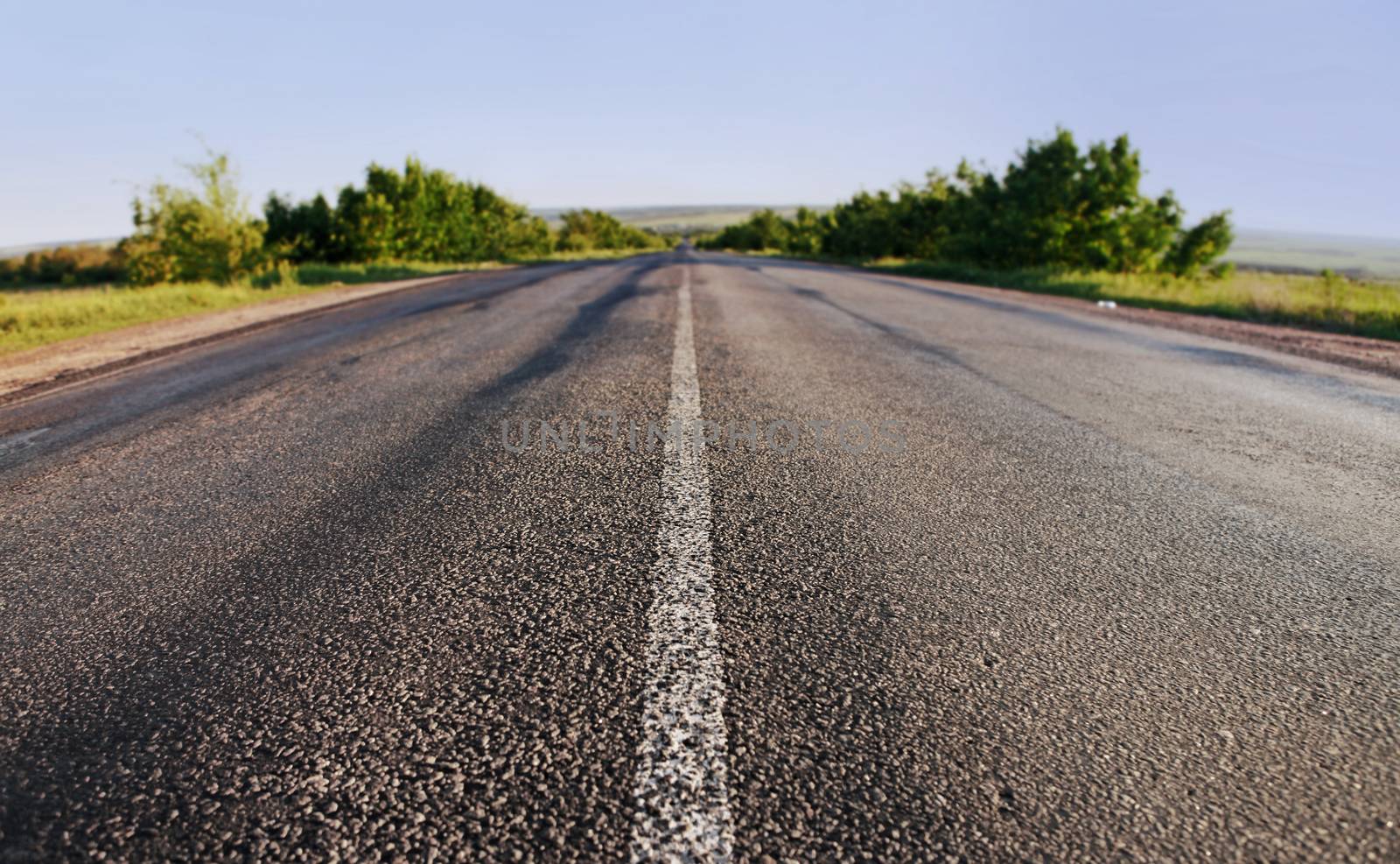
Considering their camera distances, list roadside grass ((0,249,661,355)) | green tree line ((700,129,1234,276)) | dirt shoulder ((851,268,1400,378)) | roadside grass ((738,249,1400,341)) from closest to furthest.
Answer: dirt shoulder ((851,268,1400,378)) → roadside grass ((0,249,661,355)) → roadside grass ((738,249,1400,341)) → green tree line ((700,129,1234,276))

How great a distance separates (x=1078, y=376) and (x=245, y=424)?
5762 mm

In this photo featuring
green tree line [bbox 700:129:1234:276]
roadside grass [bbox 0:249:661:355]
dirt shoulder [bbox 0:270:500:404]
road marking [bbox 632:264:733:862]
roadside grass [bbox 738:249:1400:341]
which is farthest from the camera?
green tree line [bbox 700:129:1234:276]

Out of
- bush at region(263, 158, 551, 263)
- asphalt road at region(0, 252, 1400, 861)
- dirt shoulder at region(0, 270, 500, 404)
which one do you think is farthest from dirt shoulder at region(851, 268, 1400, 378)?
bush at region(263, 158, 551, 263)

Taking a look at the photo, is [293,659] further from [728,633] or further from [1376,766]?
[1376,766]

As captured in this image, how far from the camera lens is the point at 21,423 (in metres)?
4.42

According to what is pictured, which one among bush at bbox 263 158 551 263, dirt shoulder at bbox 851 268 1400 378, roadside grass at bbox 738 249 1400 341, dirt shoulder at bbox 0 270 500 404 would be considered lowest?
dirt shoulder at bbox 0 270 500 404

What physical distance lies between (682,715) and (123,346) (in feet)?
30.8

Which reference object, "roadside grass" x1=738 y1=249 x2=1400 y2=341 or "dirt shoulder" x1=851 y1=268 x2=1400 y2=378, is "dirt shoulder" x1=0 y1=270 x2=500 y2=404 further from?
"roadside grass" x1=738 y1=249 x2=1400 y2=341

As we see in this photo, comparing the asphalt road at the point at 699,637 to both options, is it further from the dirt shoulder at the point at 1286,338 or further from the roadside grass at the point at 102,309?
the roadside grass at the point at 102,309

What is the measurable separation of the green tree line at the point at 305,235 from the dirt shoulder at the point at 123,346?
36.0ft

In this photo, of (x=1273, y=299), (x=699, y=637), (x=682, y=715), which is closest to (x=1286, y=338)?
(x=1273, y=299)

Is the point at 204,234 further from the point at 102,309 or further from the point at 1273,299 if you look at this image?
the point at 1273,299

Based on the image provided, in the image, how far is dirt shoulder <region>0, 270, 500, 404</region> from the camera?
6188mm

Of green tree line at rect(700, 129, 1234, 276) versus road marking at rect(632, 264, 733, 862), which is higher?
green tree line at rect(700, 129, 1234, 276)
